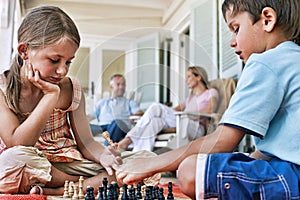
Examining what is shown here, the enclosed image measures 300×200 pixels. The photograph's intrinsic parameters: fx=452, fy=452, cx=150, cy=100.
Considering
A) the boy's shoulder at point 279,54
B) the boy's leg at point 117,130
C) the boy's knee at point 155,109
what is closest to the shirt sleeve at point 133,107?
the boy's knee at point 155,109

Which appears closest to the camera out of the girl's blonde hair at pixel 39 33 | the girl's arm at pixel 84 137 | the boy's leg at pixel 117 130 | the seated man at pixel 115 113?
the girl's blonde hair at pixel 39 33

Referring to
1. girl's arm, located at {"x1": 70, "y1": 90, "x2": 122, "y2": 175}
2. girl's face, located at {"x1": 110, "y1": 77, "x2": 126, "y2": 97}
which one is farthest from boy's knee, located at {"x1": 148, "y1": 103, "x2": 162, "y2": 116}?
girl's arm, located at {"x1": 70, "y1": 90, "x2": 122, "y2": 175}

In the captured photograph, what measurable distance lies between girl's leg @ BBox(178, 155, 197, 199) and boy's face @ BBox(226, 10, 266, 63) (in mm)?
299

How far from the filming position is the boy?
2.56 feet

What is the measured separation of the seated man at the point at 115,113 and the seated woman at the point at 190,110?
51mm

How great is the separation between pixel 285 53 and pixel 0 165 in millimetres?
766

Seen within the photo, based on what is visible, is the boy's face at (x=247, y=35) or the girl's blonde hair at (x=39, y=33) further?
the girl's blonde hair at (x=39, y=33)

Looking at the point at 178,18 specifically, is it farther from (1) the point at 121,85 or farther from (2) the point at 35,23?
(2) the point at 35,23

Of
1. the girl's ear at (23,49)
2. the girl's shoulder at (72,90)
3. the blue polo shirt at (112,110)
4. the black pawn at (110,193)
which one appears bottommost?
the black pawn at (110,193)

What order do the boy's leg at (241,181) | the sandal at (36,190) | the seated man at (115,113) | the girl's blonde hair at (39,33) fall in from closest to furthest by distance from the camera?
the boy's leg at (241,181)
the sandal at (36,190)
the girl's blonde hair at (39,33)
the seated man at (115,113)

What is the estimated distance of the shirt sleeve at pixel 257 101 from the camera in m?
0.81

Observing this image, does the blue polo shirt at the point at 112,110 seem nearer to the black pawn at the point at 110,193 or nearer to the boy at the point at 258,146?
the black pawn at the point at 110,193

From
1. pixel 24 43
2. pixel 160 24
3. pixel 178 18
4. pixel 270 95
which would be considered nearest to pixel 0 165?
pixel 24 43

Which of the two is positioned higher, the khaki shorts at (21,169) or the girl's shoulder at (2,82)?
the girl's shoulder at (2,82)
